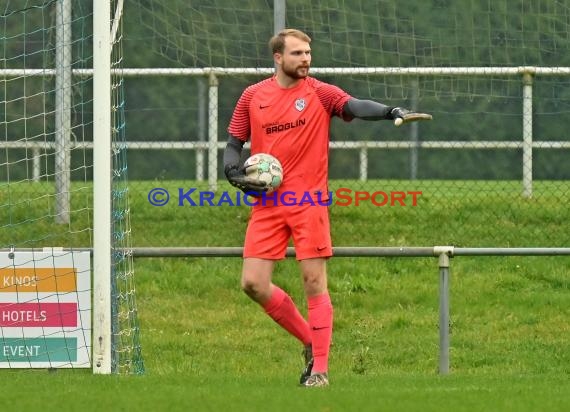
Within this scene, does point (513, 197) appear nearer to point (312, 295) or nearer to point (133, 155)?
point (133, 155)

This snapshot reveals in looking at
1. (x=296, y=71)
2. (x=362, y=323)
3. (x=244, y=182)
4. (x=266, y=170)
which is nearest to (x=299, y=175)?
(x=266, y=170)

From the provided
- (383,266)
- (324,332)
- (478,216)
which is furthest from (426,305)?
(324,332)

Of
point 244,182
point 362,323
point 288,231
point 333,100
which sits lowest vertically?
point 362,323

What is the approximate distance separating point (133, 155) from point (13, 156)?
1367 mm

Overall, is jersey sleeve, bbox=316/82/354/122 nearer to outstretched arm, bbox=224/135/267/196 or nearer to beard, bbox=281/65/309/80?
beard, bbox=281/65/309/80

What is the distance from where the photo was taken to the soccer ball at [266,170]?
9016mm

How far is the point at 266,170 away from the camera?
9.03 metres

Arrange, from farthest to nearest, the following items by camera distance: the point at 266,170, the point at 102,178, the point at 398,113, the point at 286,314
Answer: the point at 102,178 < the point at 286,314 < the point at 266,170 < the point at 398,113

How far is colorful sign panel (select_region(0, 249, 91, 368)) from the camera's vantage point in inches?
405

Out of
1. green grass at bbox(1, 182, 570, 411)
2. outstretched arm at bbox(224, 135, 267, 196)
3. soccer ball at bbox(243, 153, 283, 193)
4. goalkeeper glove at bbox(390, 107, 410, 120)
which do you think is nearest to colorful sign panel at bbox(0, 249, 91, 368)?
green grass at bbox(1, 182, 570, 411)

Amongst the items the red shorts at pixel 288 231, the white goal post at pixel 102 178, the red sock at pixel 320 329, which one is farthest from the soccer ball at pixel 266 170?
the white goal post at pixel 102 178

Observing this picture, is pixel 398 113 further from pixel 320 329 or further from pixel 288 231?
pixel 320 329

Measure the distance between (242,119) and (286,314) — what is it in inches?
49.3

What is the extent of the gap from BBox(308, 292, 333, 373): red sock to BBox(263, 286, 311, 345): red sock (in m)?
0.27
